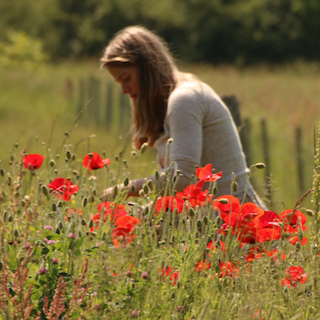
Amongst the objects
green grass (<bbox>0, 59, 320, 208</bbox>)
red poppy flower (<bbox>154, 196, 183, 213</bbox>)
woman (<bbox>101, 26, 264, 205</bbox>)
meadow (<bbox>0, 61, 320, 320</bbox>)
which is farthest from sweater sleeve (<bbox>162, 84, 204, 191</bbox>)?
green grass (<bbox>0, 59, 320, 208</bbox>)

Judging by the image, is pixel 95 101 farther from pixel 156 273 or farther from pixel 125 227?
pixel 156 273

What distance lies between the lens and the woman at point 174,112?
7.62 ft

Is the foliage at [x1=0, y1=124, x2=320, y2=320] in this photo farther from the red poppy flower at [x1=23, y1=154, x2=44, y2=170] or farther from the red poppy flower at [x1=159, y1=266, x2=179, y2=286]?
the red poppy flower at [x1=23, y1=154, x2=44, y2=170]

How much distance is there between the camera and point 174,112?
236 cm

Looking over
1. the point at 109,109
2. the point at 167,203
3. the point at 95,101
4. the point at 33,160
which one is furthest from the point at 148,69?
the point at 95,101

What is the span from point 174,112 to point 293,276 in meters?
1.23

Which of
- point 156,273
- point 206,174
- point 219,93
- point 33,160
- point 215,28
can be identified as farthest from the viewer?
point 215,28

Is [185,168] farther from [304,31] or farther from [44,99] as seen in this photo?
[304,31]

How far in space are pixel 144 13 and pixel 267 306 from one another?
102 ft

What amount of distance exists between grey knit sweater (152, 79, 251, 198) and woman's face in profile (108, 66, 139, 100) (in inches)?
10.1

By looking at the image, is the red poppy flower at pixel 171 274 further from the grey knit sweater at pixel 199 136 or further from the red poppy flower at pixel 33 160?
the grey knit sweater at pixel 199 136

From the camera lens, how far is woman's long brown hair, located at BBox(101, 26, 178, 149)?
8.63ft

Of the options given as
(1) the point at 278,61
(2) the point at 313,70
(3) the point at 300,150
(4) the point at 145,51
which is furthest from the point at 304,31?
(4) the point at 145,51

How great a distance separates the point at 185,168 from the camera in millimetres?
2275
